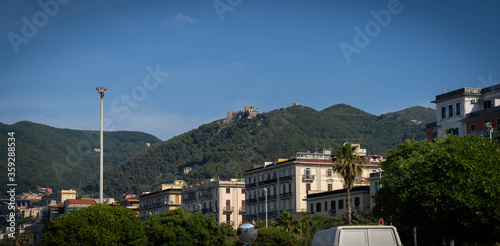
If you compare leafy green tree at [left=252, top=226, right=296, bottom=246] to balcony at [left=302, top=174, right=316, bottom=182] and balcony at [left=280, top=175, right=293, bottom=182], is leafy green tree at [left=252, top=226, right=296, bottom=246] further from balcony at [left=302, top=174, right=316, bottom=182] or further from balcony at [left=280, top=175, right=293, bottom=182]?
balcony at [left=280, top=175, right=293, bottom=182]

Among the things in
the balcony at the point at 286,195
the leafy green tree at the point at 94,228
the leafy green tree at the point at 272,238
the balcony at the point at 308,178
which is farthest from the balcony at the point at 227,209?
the leafy green tree at the point at 94,228

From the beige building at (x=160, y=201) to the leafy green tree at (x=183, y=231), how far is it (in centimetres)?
8484

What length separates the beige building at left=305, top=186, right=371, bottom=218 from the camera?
86.6 metres

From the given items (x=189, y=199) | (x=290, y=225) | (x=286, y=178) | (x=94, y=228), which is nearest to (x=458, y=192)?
(x=94, y=228)

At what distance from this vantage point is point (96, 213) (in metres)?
39.2

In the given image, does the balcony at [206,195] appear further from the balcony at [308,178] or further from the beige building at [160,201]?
the balcony at [308,178]

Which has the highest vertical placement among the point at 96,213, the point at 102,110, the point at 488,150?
the point at 102,110

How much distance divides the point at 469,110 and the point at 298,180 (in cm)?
3539

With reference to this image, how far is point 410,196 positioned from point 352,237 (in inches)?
578

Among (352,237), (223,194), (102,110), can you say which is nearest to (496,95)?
(102,110)

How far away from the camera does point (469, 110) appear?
76.1 m

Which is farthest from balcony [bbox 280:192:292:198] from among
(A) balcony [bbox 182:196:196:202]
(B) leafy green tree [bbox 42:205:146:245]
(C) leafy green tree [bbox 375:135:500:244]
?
(B) leafy green tree [bbox 42:205:146:245]

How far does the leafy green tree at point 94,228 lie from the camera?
126 ft

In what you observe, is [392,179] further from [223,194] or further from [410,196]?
[223,194]
